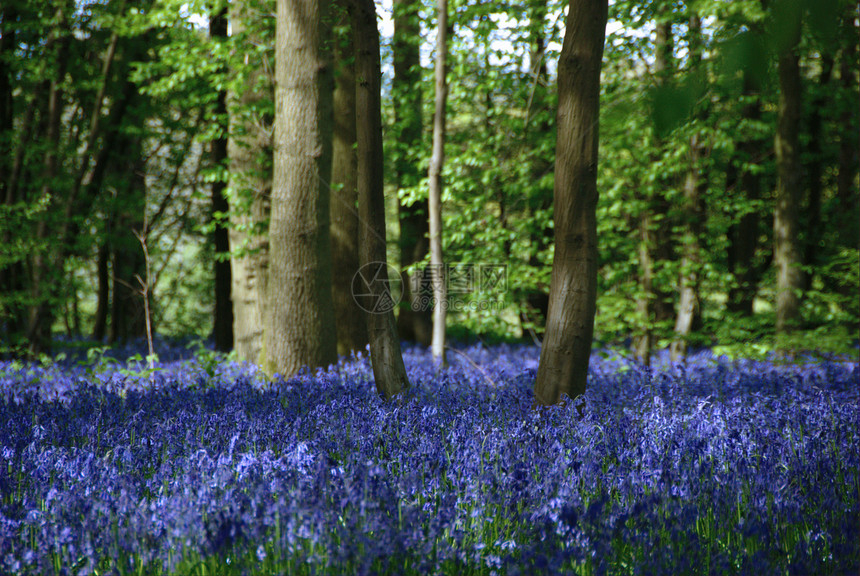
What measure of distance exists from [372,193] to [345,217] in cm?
537

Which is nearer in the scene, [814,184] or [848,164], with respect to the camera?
[848,164]

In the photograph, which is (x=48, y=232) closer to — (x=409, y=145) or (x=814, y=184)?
(x=409, y=145)

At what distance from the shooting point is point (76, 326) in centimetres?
2898

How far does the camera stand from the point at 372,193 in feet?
19.3

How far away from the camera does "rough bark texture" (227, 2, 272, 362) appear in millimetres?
10273

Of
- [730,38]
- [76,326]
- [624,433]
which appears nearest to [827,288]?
[624,433]

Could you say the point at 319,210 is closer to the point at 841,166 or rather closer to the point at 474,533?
the point at 474,533

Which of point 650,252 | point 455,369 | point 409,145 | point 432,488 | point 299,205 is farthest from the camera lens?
point 409,145

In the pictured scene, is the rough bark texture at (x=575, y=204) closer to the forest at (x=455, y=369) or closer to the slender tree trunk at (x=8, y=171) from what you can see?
the forest at (x=455, y=369)

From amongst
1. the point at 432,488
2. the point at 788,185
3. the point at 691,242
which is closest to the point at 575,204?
the point at 432,488

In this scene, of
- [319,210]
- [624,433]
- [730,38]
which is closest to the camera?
[730,38]

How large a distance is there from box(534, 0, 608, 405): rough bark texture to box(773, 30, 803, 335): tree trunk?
19.6ft

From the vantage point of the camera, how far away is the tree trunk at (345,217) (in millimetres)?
10875

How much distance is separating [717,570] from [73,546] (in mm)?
2543
